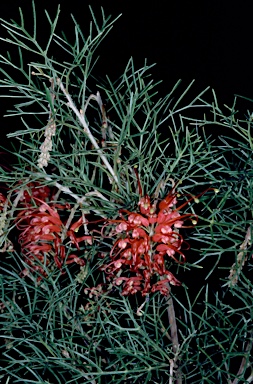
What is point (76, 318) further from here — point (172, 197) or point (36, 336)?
point (172, 197)

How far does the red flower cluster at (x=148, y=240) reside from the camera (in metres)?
0.54

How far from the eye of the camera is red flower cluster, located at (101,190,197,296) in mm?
537

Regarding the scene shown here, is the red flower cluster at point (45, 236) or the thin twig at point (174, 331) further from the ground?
the red flower cluster at point (45, 236)

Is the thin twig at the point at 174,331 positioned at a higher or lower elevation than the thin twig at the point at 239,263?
lower

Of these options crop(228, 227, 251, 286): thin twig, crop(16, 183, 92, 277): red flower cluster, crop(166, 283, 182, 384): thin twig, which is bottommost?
crop(166, 283, 182, 384): thin twig

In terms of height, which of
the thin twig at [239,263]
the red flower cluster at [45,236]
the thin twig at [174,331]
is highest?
the thin twig at [239,263]

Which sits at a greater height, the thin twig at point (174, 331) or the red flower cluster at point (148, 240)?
the red flower cluster at point (148, 240)

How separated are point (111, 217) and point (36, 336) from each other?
145 millimetres

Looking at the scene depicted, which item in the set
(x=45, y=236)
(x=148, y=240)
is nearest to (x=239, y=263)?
(x=148, y=240)

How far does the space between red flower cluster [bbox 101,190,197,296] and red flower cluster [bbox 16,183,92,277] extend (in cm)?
4

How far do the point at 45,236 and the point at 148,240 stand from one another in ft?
0.35

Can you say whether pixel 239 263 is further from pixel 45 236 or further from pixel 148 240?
pixel 45 236

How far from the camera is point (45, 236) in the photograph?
0.58 metres

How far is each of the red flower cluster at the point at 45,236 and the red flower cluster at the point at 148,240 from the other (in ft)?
0.15
